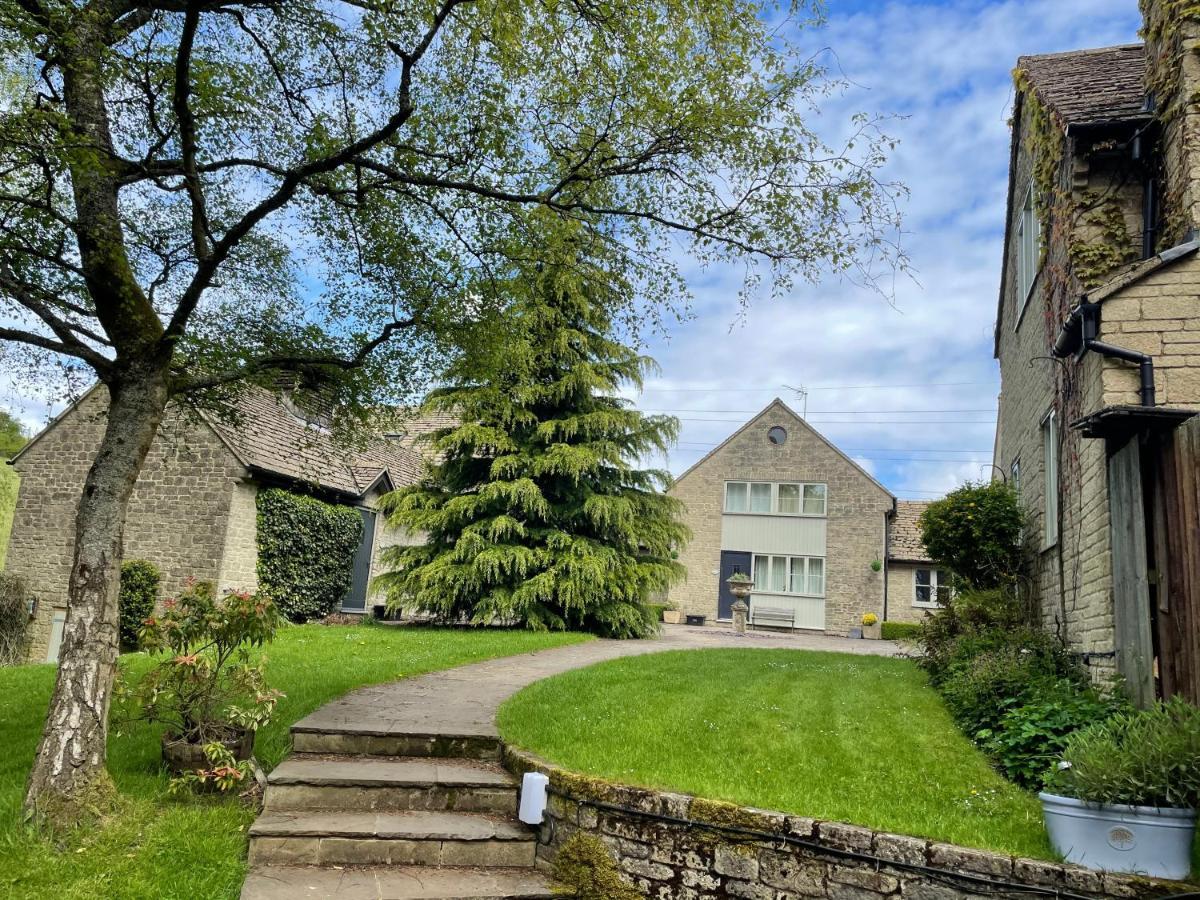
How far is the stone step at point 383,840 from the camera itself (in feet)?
16.6

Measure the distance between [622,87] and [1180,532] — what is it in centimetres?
533

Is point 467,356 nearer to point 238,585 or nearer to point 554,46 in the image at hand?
point 554,46

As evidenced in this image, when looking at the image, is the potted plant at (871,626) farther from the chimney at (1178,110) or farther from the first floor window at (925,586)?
the chimney at (1178,110)

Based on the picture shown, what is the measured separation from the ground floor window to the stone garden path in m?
23.2

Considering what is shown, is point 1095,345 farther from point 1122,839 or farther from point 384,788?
point 384,788

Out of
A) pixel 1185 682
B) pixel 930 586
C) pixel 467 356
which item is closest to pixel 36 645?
pixel 467 356

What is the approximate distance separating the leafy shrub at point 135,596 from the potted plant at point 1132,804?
51.3ft

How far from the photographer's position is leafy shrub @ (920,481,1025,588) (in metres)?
10.7

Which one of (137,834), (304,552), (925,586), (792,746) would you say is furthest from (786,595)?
(137,834)

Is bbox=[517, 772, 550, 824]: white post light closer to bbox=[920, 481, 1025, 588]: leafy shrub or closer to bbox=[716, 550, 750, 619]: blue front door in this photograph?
bbox=[920, 481, 1025, 588]: leafy shrub

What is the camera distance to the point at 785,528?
29.5 m

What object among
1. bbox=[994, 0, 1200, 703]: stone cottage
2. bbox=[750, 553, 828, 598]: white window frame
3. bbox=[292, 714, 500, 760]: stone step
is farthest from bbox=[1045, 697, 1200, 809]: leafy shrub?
bbox=[750, 553, 828, 598]: white window frame

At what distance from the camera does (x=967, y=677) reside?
782cm

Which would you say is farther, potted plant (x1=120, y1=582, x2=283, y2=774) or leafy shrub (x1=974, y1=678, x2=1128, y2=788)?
potted plant (x1=120, y1=582, x2=283, y2=774)
